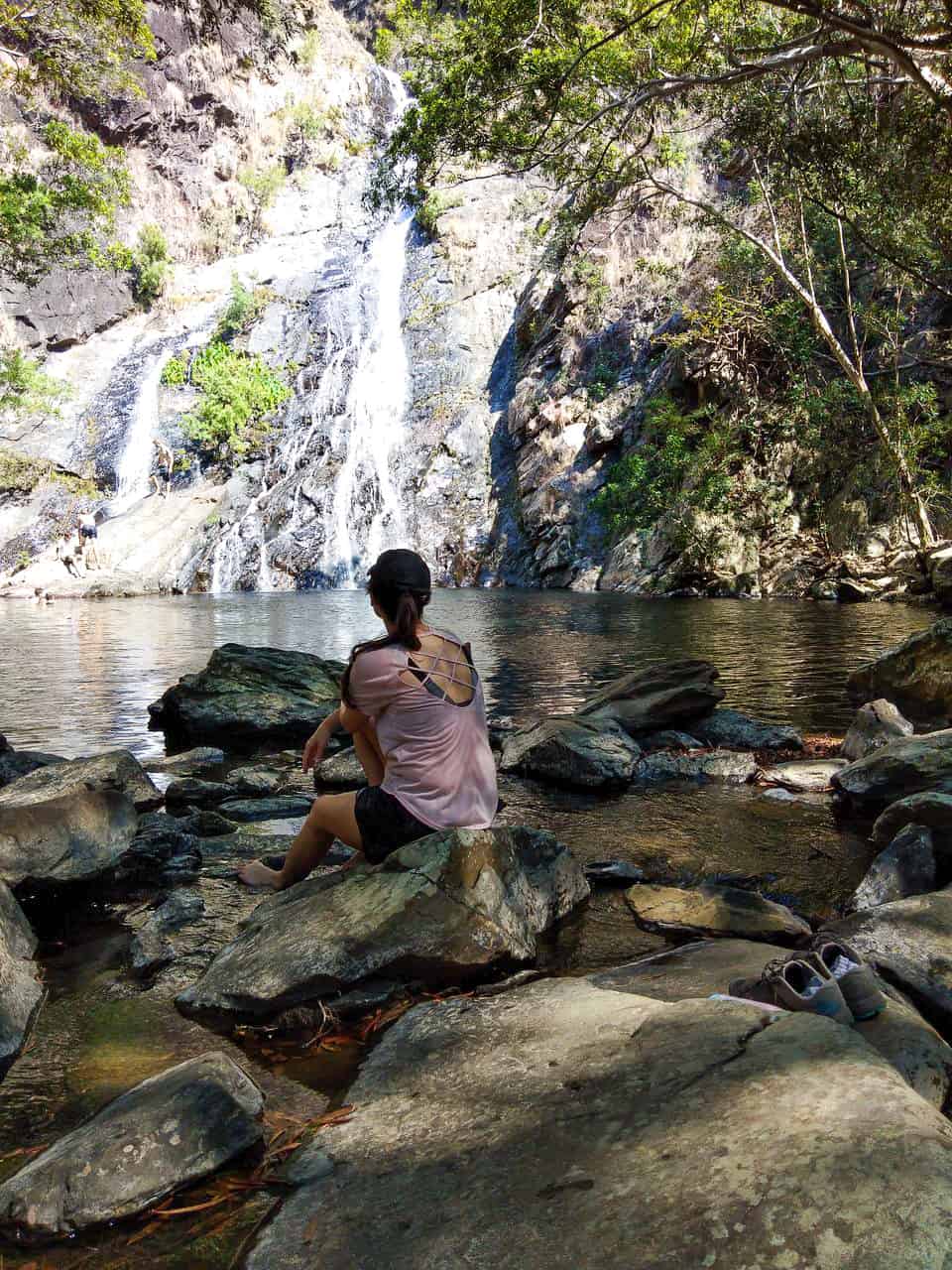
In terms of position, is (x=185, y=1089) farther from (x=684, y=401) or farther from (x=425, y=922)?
(x=684, y=401)

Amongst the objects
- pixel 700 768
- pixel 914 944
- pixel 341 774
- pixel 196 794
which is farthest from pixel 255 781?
pixel 914 944

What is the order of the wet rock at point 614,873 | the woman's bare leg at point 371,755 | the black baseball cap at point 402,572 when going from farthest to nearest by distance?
the wet rock at point 614,873 < the woman's bare leg at point 371,755 < the black baseball cap at point 402,572

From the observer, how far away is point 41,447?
4281 centimetres

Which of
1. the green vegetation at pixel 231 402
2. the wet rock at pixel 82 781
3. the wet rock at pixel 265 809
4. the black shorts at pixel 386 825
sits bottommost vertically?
the wet rock at pixel 265 809

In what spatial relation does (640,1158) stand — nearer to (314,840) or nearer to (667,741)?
(314,840)

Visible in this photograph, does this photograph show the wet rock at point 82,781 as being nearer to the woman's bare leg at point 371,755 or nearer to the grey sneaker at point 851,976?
the woman's bare leg at point 371,755

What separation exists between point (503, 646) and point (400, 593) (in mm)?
11999

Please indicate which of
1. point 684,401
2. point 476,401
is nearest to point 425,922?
point 684,401

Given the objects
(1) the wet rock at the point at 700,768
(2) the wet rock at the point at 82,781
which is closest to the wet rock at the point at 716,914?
(1) the wet rock at the point at 700,768

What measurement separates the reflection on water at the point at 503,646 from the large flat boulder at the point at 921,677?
22.7 inches

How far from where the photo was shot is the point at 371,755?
13.9 ft

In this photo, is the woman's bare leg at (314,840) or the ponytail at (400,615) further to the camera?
the woman's bare leg at (314,840)

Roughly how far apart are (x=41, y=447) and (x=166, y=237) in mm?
16960

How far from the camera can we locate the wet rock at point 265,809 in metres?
6.39
